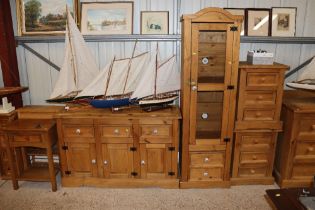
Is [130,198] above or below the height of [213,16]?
below

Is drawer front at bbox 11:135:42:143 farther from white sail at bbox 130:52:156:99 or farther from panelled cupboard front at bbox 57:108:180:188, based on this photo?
white sail at bbox 130:52:156:99

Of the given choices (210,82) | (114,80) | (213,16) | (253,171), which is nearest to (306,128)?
(253,171)

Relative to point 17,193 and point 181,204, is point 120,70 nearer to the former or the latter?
point 181,204

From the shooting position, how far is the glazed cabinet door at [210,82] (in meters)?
2.93

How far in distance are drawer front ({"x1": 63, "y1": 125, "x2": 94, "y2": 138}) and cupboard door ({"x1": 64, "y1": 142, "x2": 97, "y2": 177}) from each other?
0.12 metres

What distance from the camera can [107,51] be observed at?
12.0 feet

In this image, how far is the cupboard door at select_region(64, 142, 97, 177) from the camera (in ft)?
10.7

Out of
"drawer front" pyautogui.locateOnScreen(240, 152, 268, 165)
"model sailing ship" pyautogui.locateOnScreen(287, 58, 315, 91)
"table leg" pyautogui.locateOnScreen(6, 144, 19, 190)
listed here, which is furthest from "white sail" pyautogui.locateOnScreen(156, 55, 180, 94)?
"table leg" pyautogui.locateOnScreen(6, 144, 19, 190)

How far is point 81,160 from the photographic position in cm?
331

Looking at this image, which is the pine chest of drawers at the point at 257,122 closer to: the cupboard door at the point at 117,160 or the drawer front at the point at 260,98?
the drawer front at the point at 260,98

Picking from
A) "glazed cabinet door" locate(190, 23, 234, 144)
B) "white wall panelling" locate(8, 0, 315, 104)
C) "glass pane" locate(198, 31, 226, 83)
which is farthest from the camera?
"white wall panelling" locate(8, 0, 315, 104)

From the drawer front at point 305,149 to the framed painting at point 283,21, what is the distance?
1445 millimetres

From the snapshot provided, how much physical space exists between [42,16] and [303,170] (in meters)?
3.86

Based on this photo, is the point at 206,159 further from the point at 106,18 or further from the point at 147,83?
the point at 106,18
